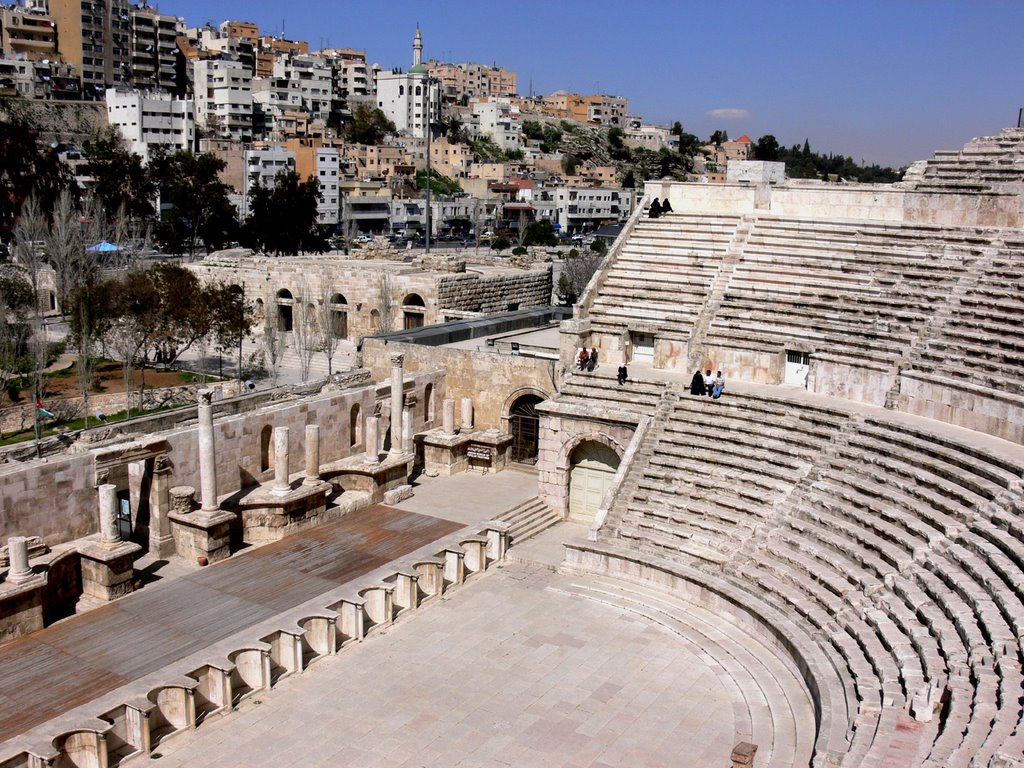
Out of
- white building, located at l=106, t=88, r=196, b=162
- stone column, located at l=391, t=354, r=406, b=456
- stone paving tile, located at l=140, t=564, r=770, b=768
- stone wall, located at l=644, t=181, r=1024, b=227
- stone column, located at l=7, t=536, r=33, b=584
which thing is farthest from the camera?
white building, located at l=106, t=88, r=196, b=162

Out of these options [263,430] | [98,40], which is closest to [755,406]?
[263,430]

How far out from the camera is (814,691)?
14859 mm

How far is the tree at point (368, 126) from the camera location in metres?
124

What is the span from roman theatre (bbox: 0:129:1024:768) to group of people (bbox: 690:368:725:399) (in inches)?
15.1

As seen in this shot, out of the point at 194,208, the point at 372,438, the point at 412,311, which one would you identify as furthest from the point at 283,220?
the point at 372,438

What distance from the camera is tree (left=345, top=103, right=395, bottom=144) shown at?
407ft

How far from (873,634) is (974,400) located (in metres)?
6.94

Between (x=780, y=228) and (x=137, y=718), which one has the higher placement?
(x=780, y=228)

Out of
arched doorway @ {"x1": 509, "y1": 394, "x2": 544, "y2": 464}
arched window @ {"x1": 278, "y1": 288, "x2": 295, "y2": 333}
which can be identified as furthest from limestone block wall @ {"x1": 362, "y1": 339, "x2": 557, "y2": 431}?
arched window @ {"x1": 278, "y1": 288, "x2": 295, "y2": 333}

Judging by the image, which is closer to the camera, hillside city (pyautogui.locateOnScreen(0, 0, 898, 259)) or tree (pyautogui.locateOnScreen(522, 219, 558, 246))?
tree (pyautogui.locateOnScreen(522, 219, 558, 246))

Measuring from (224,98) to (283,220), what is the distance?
203ft

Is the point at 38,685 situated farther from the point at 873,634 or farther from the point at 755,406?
the point at 755,406

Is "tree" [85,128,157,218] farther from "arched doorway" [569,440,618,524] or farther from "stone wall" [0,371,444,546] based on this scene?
"arched doorway" [569,440,618,524]

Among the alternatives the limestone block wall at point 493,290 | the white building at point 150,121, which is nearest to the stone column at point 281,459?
the limestone block wall at point 493,290
